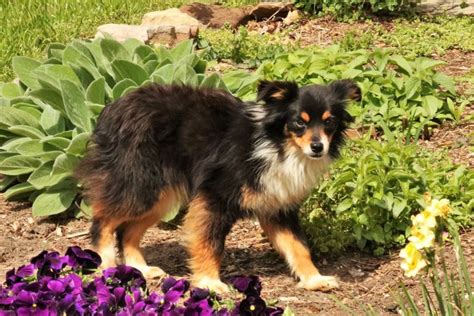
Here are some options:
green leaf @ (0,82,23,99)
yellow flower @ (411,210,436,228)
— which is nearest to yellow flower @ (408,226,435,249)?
yellow flower @ (411,210,436,228)

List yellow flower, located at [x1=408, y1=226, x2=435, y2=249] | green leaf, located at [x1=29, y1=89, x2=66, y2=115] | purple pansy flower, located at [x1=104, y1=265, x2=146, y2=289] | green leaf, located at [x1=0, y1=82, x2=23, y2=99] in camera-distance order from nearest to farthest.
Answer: yellow flower, located at [x1=408, y1=226, x2=435, y2=249]
purple pansy flower, located at [x1=104, y1=265, x2=146, y2=289]
green leaf, located at [x1=29, y1=89, x2=66, y2=115]
green leaf, located at [x1=0, y1=82, x2=23, y2=99]

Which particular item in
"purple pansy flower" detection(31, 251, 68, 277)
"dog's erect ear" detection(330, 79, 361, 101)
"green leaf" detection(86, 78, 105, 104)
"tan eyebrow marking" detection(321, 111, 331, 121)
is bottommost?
"green leaf" detection(86, 78, 105, 104)

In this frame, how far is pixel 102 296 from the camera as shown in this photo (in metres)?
4.30

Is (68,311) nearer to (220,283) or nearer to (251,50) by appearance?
(220,283)

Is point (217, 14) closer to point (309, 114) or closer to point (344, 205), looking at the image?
point (344, 205)

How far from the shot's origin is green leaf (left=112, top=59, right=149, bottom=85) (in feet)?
23.7

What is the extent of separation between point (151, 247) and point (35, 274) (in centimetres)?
198

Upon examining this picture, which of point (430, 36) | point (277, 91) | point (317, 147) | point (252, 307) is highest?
point (277, 91)

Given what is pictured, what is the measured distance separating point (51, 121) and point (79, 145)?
1.65ft

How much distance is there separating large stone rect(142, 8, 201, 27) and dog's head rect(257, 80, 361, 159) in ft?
16.1

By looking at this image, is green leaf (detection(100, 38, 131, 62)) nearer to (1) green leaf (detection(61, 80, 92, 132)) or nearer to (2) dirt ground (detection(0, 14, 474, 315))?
(1) green leaf (detection(61, 80, 92, 132))

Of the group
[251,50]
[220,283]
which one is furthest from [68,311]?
[251,50]

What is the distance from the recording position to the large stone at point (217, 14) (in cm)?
1113

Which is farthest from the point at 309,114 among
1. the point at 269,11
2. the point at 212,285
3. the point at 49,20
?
the point at 269,11
